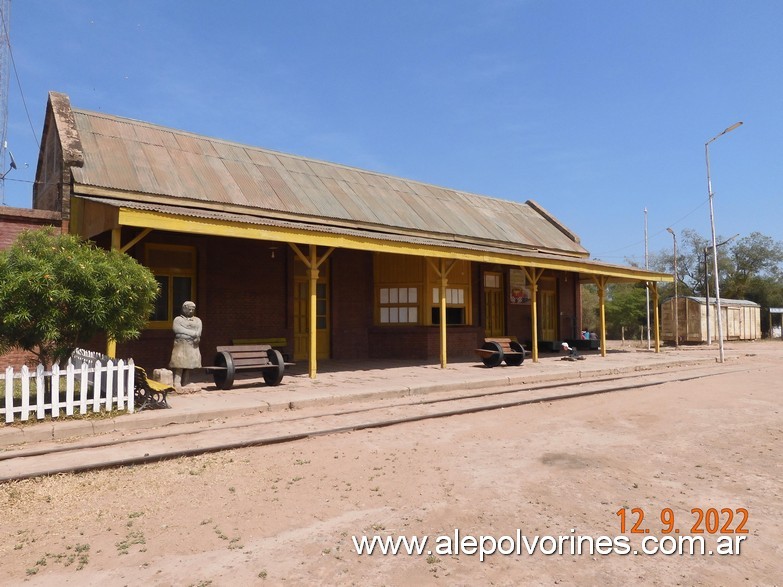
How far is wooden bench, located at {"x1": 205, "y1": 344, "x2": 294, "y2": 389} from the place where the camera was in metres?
10.1

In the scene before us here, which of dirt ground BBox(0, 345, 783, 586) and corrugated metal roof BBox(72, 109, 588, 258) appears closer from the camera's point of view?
Answer: dirt ground BBox(0, 345, 783, 586)

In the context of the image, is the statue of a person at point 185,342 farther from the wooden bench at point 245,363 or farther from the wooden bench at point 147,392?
the wooden bench at point 147,392

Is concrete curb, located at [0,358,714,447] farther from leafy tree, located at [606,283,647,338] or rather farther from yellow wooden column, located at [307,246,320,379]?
leafy tree, located at [606,283,647,338]

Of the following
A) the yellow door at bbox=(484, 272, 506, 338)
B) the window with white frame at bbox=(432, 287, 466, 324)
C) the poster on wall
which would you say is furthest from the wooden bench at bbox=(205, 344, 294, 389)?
the poster on wall

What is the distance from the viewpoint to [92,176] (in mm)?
11922

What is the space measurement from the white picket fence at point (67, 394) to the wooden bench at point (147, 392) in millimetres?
175

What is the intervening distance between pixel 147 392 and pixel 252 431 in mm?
1961

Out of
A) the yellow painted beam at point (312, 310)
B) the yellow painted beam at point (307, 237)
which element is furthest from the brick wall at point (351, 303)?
the yellow painted beam at point (312, 310)

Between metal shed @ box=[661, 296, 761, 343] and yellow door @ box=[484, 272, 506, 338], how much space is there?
16434mm

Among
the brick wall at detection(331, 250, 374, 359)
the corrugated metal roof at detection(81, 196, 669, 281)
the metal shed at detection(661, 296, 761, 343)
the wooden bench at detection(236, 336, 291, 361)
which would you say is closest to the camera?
the corrugated metal roof at detection(81, 196, 669, 281)

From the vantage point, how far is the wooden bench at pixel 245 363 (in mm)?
10062

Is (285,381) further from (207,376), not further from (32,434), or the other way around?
(32,434)

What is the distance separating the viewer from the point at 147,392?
8.04 metres

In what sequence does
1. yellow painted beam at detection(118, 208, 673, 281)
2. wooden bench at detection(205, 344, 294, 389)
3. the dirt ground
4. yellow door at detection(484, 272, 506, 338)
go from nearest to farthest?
the dirt ground
yellow painted beam at detection(118, 208, 673, 281)
wooden bench at detection(205, 344, 294, 389)
yellow door at detection(484, 272, 506, 338)
